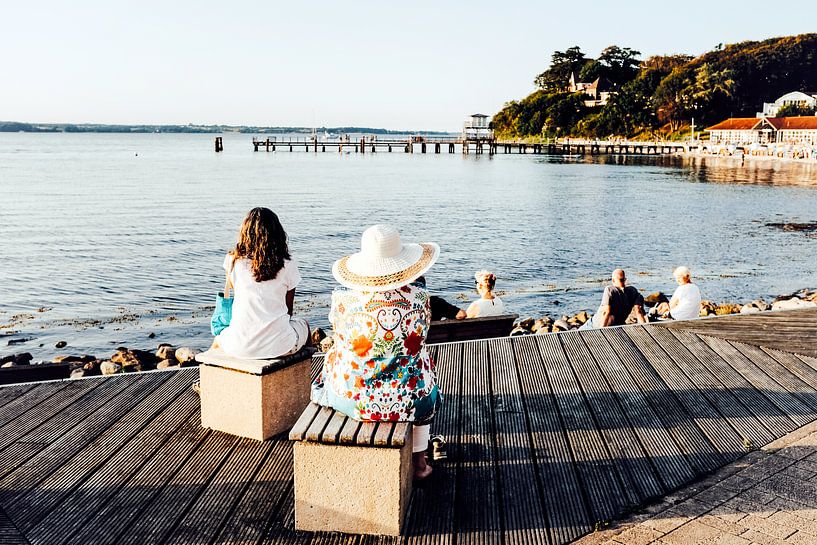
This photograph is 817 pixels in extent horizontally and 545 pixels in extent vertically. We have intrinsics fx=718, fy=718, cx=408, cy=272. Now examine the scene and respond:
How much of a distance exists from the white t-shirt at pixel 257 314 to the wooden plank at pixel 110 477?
76cm

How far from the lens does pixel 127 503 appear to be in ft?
12.9

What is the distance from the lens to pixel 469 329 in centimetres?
721

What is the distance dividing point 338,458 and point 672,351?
4.31m

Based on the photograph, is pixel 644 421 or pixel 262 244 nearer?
pixel 262 244

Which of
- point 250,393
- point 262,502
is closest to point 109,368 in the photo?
point 250,393

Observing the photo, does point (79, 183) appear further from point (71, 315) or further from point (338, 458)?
point (338, 458)

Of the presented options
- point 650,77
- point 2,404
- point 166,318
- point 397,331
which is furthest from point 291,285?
point 650,77

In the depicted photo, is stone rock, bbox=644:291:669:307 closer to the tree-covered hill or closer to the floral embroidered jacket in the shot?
the floral embroidered jacket

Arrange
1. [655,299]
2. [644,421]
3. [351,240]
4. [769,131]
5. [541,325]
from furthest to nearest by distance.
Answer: [769,131], [351,240], [655,299], [541,325], [644,421]

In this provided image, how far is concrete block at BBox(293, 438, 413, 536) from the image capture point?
3555 millimetres

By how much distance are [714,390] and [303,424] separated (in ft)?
12.0

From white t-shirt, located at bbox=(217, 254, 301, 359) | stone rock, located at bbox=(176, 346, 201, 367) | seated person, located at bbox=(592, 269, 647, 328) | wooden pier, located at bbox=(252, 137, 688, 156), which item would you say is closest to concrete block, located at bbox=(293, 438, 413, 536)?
white t-shirt, located at bbox=(217, 254, 301, 359)

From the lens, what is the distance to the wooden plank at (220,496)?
3629mm

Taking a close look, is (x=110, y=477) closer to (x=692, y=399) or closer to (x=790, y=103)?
(x=692, y=399)
